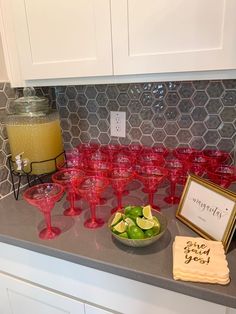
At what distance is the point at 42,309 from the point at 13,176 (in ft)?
1.80

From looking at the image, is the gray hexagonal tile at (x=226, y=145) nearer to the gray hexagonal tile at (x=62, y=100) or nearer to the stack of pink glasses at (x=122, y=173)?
the stack of pink glasses at (x=122, y=173)

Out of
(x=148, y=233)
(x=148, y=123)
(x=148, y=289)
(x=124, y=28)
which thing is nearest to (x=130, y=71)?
(x=124, y=28)

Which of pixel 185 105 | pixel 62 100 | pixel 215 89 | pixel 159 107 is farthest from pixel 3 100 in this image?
pixel 215 89

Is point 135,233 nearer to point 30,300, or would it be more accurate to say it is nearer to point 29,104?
point 30,300

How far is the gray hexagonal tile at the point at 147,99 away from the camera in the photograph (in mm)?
1186

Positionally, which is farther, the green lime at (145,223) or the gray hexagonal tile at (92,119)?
the gray hexagonal tile at (92,119)

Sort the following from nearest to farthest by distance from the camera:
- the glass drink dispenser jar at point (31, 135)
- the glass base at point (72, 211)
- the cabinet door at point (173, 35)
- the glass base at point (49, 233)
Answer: the cabinet door at point (173, 35) < the glass base at point (49, 233) < the glass base at point (72, 211) < the glass drink dispenser jar at point (31, 135)

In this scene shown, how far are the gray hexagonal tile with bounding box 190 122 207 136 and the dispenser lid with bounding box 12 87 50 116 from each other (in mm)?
670

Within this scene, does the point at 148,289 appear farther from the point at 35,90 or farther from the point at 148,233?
the point at 35,90

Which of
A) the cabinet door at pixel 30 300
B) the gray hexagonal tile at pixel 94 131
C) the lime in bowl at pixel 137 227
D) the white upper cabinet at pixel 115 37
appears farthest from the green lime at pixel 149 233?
the gray hexagonal tile at pixel 94 131

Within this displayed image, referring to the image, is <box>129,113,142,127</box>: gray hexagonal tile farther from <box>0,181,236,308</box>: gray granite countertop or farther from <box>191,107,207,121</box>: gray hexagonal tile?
<box>0,181,236,308</box>: gray granite countertop

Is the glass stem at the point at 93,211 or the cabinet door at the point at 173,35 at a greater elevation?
the cabinet door at the point at 173,35

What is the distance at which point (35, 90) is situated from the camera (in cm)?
124

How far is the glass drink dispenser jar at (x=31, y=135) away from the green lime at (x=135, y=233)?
54 cm
